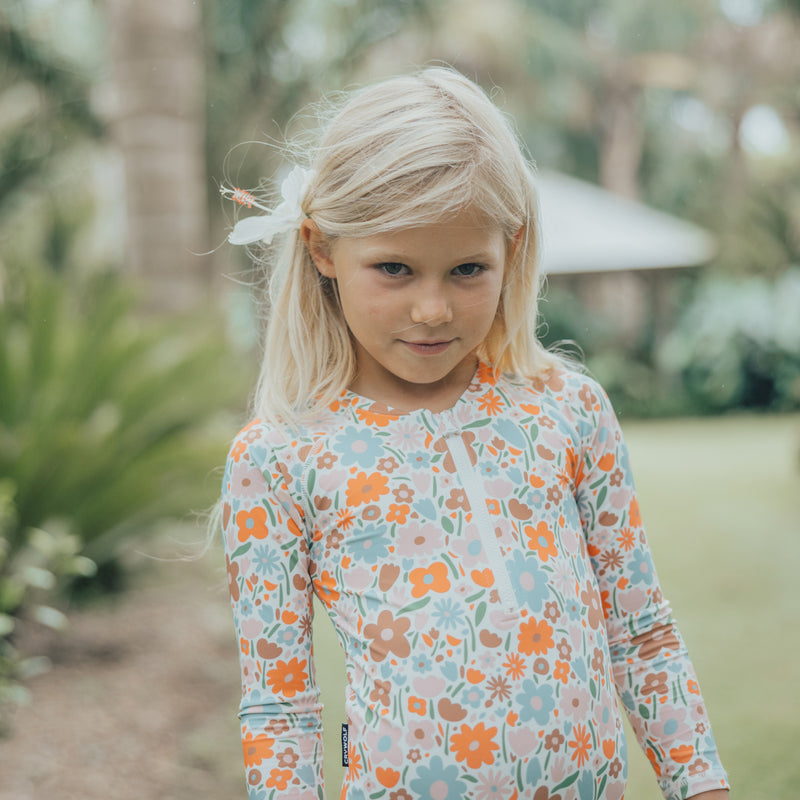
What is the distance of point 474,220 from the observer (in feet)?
4.70

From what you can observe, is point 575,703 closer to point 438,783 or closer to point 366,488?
point 438,783

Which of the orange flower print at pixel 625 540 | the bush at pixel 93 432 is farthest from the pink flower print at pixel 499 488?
the bush at pixel 93 432

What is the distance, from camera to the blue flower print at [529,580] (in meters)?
1.42

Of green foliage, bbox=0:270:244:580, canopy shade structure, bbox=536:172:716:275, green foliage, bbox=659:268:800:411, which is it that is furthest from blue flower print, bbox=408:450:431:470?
canopy shade structure, bbox=536:172:716:275

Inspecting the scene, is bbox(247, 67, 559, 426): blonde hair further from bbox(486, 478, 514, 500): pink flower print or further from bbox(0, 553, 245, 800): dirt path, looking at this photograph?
bbox(0, 553, 245, 800): dirt path

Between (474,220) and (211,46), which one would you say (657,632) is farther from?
(211,46)

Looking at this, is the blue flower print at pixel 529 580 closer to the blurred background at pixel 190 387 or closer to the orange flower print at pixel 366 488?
the orange flower print at pixel 366 488

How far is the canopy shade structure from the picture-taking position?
15.3 m

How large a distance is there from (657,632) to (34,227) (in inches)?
426

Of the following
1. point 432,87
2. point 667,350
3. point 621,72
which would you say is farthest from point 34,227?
point 621,72

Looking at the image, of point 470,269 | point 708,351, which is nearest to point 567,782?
point 470,269

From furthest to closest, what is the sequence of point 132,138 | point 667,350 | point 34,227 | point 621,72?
1. point 621,72
2. point 667,350
3. point 34,227
4. point 132,138

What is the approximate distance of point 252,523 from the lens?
146 cm

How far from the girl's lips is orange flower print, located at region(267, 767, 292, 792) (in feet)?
2.03
